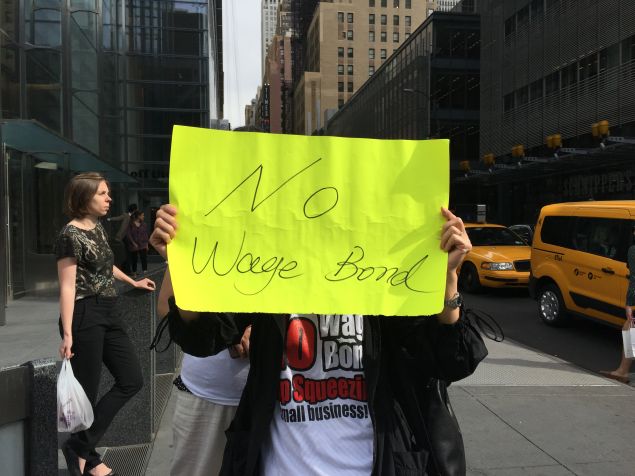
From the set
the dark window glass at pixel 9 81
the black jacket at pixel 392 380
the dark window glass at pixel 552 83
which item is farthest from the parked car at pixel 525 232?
the black jacket at pixel 392 380

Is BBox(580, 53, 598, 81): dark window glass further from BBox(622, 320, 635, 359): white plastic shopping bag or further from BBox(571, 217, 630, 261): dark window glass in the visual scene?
BBox(622, 320, 635, 359): white plastic shopping bag

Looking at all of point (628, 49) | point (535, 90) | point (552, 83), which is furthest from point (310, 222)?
point (535, 90)

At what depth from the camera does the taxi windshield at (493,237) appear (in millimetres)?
14094

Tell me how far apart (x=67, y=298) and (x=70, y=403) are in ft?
1.82

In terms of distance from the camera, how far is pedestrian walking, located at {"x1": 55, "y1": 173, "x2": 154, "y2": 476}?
3.05 m

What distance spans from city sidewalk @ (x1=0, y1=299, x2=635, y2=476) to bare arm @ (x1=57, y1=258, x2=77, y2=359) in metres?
1.13

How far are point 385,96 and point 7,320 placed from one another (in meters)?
59.8

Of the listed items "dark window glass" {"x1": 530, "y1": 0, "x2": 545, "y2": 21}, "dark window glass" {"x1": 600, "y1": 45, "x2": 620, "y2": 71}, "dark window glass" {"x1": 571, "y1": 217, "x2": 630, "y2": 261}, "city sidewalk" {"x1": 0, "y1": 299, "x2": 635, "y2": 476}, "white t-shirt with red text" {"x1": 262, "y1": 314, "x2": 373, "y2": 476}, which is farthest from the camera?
"dark window glass" {"x1": 530, "y1": 0, "x2": 545, "y2": 21}

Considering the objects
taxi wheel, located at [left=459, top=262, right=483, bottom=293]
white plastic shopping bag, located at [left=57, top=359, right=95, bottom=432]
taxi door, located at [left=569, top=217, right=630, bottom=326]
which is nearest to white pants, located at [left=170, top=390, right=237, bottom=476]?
white plastic shopping bag, located at [left=57, top=359, right=95, bottom=432]

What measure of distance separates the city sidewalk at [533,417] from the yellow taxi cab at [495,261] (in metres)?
5.22

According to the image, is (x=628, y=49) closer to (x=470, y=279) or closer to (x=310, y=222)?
(x=470, y=279)

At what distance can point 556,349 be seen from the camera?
311 inches

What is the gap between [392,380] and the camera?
1698mm

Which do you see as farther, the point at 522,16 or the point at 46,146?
the point at 522,16
